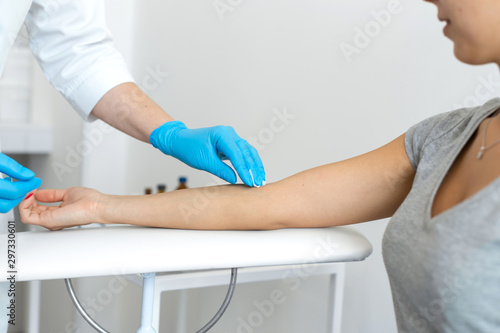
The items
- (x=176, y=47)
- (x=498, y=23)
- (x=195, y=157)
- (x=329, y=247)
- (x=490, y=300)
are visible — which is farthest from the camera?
(x=176, y=47)

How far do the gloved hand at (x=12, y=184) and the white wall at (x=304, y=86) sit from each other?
0.99m

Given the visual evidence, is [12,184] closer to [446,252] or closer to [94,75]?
[94,75]

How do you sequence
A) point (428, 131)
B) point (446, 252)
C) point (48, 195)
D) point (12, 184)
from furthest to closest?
1. point (48, 195)
2. point (428, 131)
3. point (12, 184)
4. point (446, 252)

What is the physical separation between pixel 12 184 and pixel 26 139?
6.83ft

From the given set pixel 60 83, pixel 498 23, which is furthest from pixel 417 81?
pixel 60 83

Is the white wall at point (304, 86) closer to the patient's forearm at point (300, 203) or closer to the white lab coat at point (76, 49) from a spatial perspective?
the patient's forearm at point (300, 203)

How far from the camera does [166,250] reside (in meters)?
0.87

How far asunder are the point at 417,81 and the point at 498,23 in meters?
0.64

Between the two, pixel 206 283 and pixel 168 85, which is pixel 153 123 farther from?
pixel 168 85

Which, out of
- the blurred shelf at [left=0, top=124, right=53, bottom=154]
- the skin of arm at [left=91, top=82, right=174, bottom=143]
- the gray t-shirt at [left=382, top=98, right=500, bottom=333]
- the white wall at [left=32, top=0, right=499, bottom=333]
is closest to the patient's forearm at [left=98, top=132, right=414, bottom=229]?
the gray t-shirt at [left=382, top=98, right=500, bottom=333]

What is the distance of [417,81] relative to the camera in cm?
148

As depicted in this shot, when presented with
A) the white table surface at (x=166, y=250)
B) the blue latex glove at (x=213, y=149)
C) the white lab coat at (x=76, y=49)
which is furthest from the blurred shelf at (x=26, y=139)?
the white table surface at (x=166, y=250)

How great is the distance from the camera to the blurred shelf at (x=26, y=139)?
2.77m

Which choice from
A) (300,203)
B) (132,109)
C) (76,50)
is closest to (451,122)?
(300,203)
